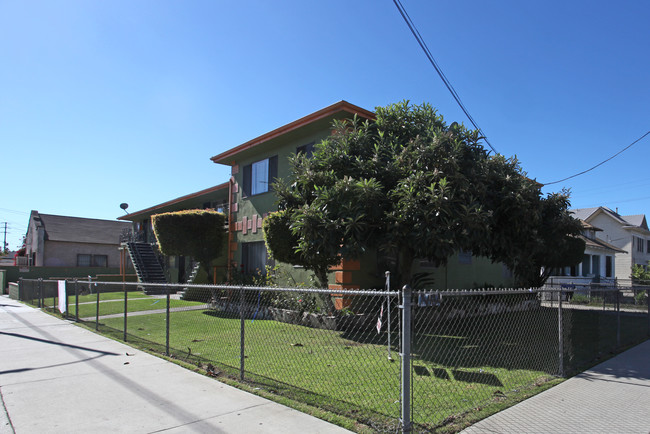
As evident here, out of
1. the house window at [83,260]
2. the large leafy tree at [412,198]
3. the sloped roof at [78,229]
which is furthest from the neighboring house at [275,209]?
the house window at [83,260]

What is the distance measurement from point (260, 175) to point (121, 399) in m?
11.6

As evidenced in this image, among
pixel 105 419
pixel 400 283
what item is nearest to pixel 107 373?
pixel 105 419

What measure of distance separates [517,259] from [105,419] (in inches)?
364

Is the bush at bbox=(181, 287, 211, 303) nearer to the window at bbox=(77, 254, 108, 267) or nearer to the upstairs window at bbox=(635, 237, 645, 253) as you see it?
the window at bbox=(77, 254, 108, 267)

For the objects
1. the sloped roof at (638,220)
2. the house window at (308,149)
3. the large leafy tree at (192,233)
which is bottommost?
the large leafy tree at (192,233)

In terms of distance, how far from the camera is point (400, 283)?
11.3 meters

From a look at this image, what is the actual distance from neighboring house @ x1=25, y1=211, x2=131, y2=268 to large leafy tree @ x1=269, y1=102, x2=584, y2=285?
2864cm

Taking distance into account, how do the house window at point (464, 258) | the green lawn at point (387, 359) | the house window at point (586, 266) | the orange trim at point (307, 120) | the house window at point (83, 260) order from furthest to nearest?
1. the house window at point (83, 260)
2. the house window at point (586, 266)
3. the house window at point (464, 258)
4. the orange trim at point (307, 120)
5. the green lawn at point (387, 359)

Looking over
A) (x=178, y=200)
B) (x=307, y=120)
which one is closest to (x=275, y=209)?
(x=307, y=120)

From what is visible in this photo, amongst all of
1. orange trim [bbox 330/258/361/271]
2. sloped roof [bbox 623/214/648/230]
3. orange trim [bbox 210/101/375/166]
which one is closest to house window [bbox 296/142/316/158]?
orange trim [bbox 210/101/375/166]

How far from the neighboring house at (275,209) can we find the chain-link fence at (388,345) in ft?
3.86

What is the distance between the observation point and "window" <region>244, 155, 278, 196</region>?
15508 millimetres

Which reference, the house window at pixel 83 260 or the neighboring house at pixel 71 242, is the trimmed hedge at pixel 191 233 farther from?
the house window at pixel 83 260

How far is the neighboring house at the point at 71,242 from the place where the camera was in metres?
34.5
